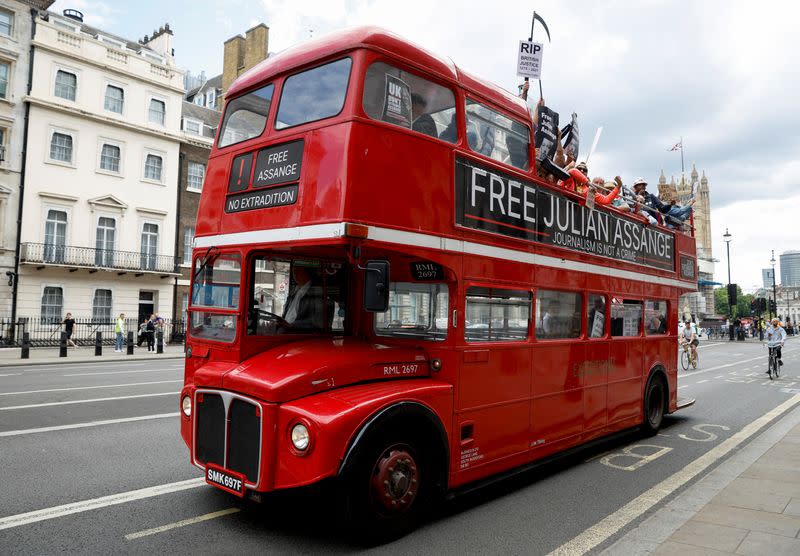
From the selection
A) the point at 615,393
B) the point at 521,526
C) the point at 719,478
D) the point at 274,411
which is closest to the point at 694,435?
the point at 615,393

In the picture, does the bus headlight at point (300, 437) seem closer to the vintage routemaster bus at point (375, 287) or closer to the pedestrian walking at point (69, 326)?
the vintage routemaster bus at point (375, 287)

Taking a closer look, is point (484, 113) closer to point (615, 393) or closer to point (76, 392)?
point (615, 393)

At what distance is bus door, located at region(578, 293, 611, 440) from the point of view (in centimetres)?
712

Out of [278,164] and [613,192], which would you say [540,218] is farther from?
[278,164]

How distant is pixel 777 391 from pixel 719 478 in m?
10.3

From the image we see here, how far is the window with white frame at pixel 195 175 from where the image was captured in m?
32.7

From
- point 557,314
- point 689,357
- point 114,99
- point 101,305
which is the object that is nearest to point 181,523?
point 557,314

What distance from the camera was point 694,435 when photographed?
8758mm

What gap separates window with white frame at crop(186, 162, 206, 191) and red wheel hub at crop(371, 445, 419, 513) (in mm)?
31161

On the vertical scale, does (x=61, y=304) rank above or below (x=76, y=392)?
above

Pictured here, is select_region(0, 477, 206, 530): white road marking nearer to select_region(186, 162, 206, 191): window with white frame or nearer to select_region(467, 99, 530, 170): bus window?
select_region(467, 99, 530, 170): bus window

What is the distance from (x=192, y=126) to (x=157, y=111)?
9.85 feet

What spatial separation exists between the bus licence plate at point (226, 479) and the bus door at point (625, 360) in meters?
5.21

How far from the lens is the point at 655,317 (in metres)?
9.03
